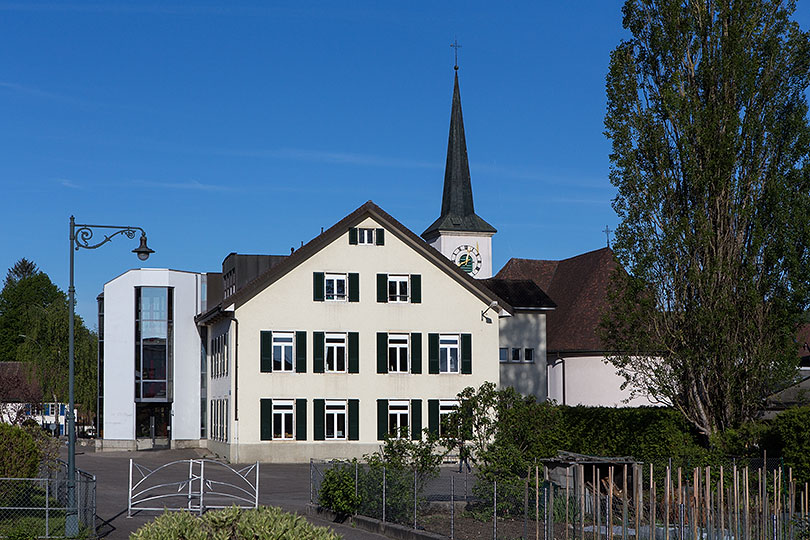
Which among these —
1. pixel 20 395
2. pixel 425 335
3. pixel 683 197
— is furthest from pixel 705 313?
pixel 20 395

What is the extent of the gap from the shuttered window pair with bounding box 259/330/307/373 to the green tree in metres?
15.5

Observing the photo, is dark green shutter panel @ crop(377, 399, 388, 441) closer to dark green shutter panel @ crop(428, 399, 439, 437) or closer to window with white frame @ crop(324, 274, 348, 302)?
dark green shutter panel @ crop(428, 399, 439, 437)

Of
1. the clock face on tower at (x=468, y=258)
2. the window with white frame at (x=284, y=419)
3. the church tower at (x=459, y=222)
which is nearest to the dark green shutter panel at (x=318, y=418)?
the window with white frame at (x=284, y=419)

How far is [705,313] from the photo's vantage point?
23094 mm

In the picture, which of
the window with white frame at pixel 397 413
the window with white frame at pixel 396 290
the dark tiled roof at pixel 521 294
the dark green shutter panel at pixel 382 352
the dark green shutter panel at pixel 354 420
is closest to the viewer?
the dark green shutter panel at pixel 354 420

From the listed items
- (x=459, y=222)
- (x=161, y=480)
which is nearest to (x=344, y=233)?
(x=161, y=480)

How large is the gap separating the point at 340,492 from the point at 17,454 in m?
6.15

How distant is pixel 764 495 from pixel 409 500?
7.70m

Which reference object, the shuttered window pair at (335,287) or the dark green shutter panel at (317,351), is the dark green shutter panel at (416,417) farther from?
the shuttered window pair at (335,287)

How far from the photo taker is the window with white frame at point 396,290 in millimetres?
39250

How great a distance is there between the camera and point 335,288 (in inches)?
1523

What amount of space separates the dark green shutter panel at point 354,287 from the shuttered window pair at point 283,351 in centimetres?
224

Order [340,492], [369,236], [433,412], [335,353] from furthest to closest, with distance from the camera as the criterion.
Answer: [369,236]
[433,412]
[335,353]
[340,492]

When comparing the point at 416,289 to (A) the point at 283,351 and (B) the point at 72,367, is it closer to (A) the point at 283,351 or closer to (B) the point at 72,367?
(A) the point at 283,351
